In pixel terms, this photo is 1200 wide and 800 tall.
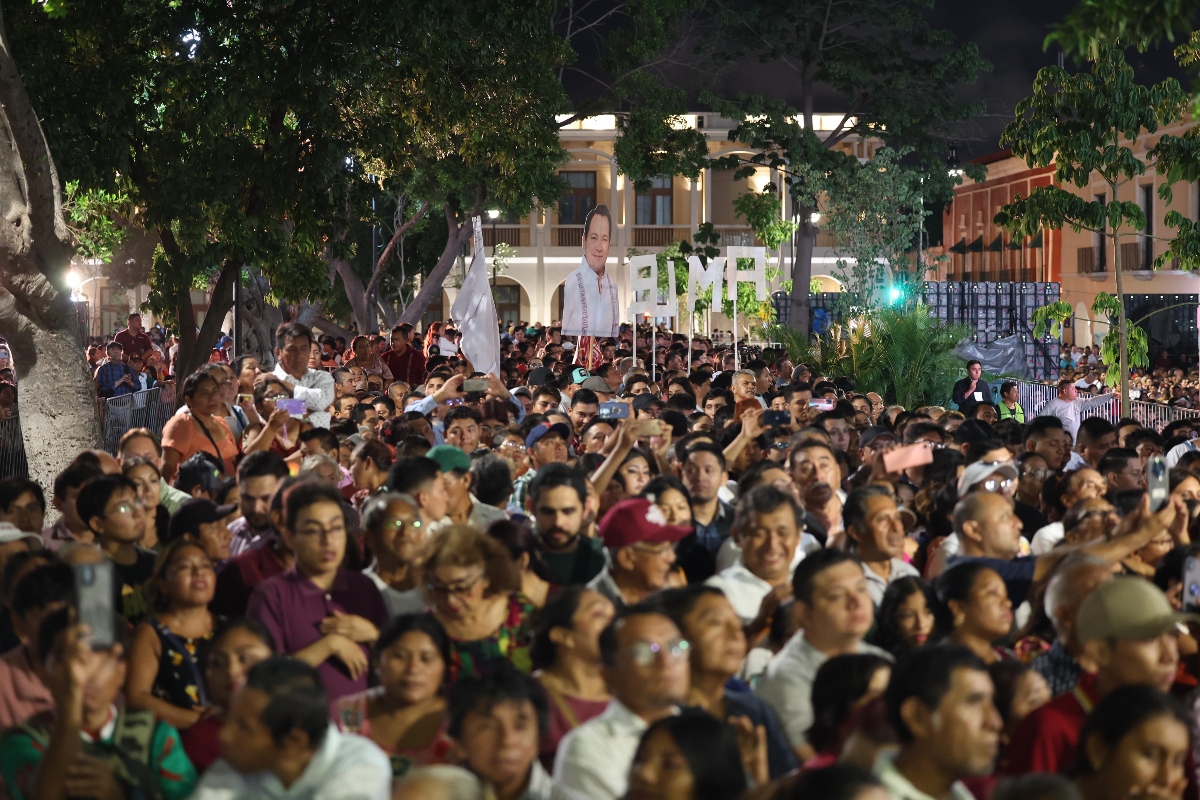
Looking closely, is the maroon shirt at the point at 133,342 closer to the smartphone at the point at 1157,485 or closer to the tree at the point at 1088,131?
the tree at the point at 1088,131

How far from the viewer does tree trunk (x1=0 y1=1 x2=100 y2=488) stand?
1053 cm

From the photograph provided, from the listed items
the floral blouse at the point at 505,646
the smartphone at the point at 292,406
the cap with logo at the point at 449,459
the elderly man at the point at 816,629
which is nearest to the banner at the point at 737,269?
the smartphone at the point at 292,406

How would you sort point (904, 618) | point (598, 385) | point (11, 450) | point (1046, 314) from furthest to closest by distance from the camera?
point (1046, 314) < point (598, 385) < point (11, 450) < point (904, 618)

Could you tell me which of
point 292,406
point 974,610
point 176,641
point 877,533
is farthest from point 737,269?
point 176,641

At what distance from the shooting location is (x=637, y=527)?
586cm

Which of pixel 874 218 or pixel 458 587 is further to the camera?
pixel 874 218

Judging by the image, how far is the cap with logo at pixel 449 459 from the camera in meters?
7.08

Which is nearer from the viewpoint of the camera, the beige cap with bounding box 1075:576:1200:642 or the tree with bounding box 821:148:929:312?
the beige cap with bounding box 1075:576:1200:642

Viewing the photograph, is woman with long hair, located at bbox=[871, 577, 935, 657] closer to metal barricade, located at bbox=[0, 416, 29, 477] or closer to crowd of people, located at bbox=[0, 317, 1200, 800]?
crowd of people, located at bbox=[0, 317, 1200, 800]

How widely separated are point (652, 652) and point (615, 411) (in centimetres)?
534

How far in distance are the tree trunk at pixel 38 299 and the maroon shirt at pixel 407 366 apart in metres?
5.98

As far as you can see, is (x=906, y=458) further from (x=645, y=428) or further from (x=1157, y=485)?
(x=1157, y=485)

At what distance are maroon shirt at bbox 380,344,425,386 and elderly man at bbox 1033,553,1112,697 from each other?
12.3m

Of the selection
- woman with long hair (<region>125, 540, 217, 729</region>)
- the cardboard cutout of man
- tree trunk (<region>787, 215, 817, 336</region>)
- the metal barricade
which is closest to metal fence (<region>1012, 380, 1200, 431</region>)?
the cardboard cutout of man
